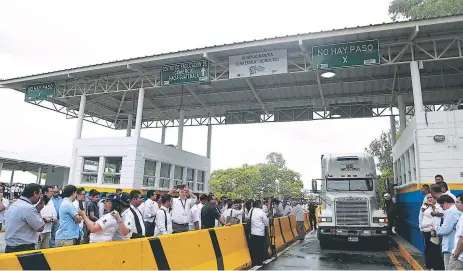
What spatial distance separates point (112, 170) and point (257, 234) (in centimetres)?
1160

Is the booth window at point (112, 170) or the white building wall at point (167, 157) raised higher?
the white building wall at point (167, 157)

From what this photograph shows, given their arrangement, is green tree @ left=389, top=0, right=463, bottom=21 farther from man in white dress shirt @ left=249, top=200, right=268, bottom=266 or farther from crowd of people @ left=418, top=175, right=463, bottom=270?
man in white dress shirt @ left=249, top=200, right=268, bottom=266

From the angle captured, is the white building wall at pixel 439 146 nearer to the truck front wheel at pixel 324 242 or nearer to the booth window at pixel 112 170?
the truck front wheel at pixel 324 242

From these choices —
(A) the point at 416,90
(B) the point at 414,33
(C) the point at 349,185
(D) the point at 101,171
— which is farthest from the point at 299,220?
(D) the point at 101,171

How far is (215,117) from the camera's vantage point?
2442 centimetres

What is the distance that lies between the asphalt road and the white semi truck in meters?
0.48

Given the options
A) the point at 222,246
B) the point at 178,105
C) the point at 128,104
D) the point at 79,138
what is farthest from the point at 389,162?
the point at 222,246

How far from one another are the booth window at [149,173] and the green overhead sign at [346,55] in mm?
10243

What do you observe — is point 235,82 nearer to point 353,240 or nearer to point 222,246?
point 353,240

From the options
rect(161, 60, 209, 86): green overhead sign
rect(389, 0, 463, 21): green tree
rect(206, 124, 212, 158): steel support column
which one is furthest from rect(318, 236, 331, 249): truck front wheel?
rect(206, 124, 212, 158): steel support column

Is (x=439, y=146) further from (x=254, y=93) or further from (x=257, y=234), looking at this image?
(x=254, y=93)

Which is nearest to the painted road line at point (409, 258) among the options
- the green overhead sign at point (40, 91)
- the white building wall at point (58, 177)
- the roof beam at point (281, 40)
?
the roof beam at point (281, 40)

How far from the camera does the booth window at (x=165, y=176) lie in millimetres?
19780

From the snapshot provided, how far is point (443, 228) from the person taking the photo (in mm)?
5148
